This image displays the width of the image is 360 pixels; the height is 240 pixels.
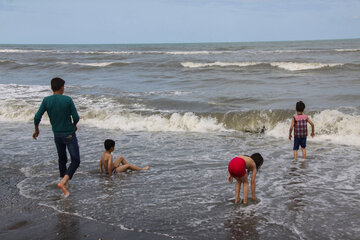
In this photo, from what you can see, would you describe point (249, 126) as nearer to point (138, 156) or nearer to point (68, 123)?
point (138, 156)

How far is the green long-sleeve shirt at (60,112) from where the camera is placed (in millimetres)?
5230

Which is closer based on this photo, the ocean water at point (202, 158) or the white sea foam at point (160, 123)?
the ocean water at point (202, 158)

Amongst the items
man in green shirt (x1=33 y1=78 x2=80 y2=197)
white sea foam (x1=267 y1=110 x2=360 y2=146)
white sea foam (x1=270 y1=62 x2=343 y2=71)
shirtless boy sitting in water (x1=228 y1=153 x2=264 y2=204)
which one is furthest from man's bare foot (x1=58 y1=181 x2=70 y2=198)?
Result: white sea foam (x1=270 y1=62 x2=343 y2=71)

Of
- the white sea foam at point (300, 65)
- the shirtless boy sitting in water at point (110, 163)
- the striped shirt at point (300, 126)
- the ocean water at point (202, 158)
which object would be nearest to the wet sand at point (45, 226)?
the ocean water at point (202, 158)

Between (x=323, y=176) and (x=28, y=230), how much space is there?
4.64 meters

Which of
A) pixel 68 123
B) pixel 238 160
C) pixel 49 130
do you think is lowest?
pixel 49 130

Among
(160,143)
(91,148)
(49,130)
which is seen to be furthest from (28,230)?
(49,130)

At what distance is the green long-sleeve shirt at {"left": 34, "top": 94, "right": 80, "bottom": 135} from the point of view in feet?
17.2

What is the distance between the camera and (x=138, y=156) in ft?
26.9

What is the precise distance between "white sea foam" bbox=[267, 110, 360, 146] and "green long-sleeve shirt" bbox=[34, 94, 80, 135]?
254 inches

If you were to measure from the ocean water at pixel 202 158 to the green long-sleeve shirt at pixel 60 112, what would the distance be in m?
1.02

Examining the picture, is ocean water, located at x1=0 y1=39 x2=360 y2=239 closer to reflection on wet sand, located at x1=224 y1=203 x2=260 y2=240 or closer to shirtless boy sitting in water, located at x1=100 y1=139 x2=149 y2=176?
reflection on wet sand, located at x1=224 y1=203 x2=260 y2=240

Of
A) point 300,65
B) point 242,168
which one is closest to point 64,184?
point 242,168

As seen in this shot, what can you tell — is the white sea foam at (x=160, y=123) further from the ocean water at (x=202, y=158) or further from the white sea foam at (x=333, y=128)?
the white sea foam at (x=333, y=128)
